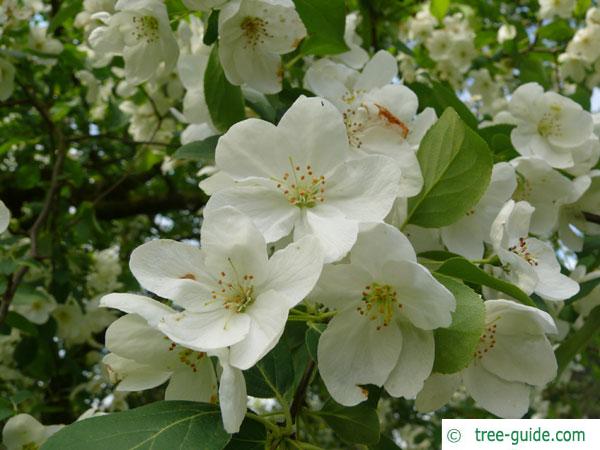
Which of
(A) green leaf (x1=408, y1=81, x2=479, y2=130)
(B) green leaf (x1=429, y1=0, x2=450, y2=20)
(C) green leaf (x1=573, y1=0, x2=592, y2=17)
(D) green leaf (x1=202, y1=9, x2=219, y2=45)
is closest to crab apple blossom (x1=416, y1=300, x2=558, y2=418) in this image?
(A) green leaf (x1=408, y1=81, x2=479, y2=130)

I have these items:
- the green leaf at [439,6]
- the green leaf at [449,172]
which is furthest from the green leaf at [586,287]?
the green leaf at [439,6]

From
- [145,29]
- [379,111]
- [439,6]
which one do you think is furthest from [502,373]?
[439,6]

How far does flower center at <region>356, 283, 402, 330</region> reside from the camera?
3.58 ft

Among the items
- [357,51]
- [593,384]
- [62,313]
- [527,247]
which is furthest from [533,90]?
[593,384]

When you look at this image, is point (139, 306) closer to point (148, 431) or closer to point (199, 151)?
point (148, 431)

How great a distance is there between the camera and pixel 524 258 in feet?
4.30

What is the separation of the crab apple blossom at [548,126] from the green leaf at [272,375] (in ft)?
2.99

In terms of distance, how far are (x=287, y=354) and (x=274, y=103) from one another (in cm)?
70

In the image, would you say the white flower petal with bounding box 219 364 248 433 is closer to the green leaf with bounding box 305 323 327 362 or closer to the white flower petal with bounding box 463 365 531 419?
the green leaf with bounding box 305 323 327 362

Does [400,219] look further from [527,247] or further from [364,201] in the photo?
[527,247]

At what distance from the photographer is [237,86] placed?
1583mm

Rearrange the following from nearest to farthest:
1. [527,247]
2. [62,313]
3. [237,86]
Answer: [527,247] → [237,86] → [62,313]

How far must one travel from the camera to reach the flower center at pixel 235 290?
3.58ft

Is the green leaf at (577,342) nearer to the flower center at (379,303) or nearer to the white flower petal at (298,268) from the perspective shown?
the flower center at (379,303)
